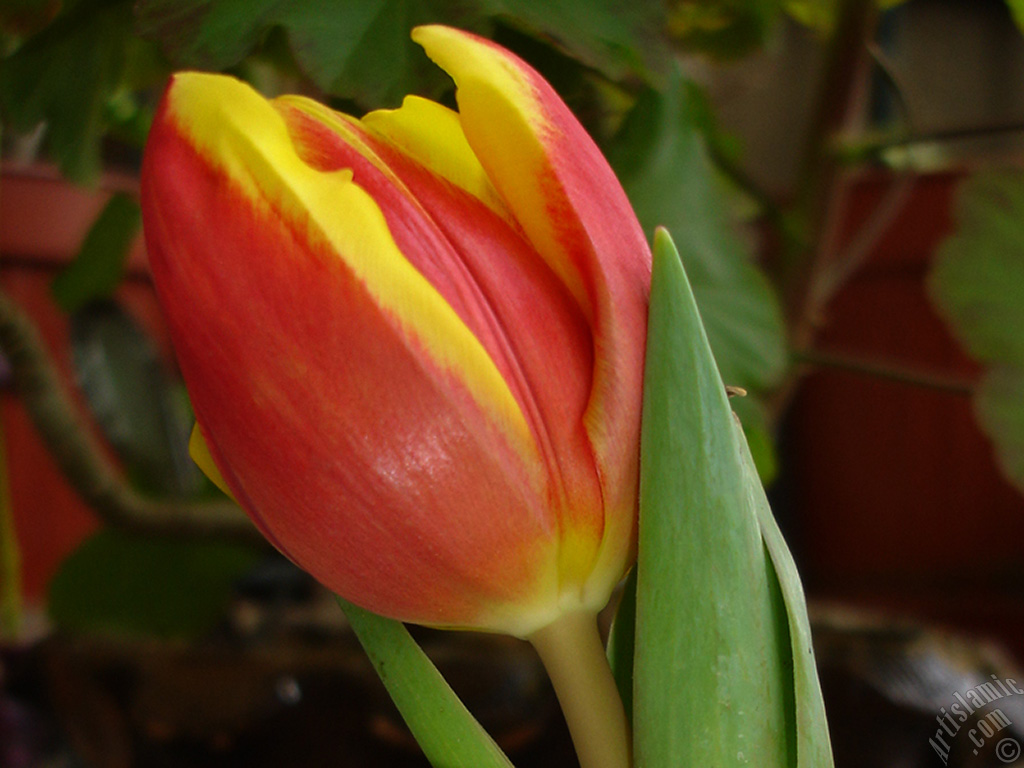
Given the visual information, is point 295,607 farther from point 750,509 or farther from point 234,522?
point 750,509

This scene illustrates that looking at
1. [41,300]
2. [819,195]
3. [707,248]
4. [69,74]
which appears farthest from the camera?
[41,300]

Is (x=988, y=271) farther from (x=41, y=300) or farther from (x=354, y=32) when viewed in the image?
(x=41, y=300)

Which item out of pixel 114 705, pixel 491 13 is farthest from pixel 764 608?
pixel 114 705

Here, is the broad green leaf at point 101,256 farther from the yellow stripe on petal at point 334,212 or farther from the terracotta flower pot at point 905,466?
the terracotta flower pot at point 905,466

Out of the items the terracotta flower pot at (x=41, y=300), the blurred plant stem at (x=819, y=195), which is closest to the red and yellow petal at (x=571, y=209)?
the blurred plant stem at (x=819, y=195)

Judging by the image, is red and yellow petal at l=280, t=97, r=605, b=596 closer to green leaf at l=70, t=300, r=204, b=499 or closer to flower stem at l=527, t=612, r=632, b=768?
flower stem at l=527, t=612, r=632, b=768

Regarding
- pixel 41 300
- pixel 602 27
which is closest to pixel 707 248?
pixel 602 27
